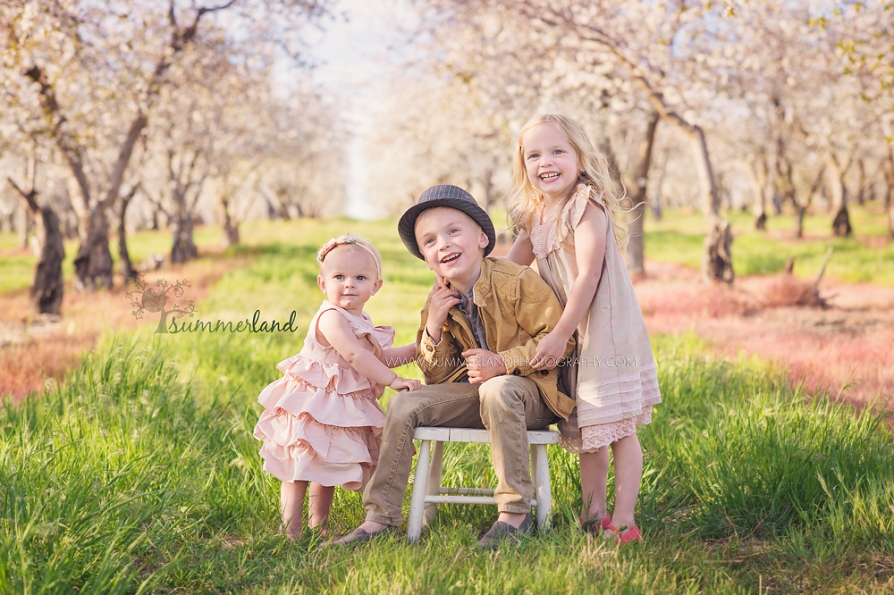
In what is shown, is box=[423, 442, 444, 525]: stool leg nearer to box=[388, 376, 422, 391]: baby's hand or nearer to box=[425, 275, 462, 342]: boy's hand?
box=[388, 376, 422, 391]: baby's hand

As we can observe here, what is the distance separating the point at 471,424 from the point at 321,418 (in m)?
0.65

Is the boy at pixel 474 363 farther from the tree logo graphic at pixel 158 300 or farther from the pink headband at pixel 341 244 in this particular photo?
the tree logo graphic at pixel 158 300

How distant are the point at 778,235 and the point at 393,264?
1294cm

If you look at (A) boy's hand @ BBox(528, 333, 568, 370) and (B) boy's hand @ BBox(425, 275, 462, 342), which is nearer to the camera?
(A) boy's hand @ BBox(528, 333, 568, 370)

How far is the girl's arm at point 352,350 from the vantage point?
3.23 metres

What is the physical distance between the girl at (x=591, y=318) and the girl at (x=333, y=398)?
0.73 m

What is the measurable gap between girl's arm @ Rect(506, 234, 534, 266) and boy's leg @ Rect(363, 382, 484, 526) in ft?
2.51

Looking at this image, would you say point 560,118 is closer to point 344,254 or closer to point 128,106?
point 344,254


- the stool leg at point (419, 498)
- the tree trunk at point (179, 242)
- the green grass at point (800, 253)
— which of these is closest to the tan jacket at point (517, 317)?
the stool leg at point (419, 498)

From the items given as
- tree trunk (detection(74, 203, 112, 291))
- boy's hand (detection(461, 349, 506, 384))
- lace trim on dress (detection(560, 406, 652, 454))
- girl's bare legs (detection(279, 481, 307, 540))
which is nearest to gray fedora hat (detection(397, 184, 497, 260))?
boy's hand (detection(461, 349, 506, 384))

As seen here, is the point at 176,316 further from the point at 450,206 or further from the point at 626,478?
the point at 626,478

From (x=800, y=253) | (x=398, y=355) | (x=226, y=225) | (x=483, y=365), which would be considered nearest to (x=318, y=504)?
(x=398, y=355)

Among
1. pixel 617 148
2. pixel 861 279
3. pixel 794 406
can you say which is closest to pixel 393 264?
pixel 617 148

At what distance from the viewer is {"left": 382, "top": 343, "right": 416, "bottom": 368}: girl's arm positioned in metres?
3.48
